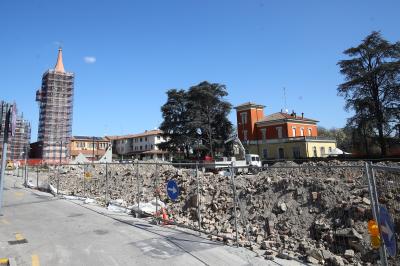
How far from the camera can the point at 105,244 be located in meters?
7.61

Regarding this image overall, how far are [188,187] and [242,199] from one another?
3.80 metres

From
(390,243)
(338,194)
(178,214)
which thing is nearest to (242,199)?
(178,214)

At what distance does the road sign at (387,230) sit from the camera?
14.7 ft

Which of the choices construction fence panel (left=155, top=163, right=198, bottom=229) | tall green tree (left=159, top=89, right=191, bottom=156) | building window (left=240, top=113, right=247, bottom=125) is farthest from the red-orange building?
construction fence panel (left=155, top=163, right=198, bottom=229)

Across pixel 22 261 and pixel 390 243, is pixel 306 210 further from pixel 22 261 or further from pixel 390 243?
pixel 22 261

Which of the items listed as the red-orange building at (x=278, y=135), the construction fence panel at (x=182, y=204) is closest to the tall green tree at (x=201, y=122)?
the red-orange building at (x=278, y=135)

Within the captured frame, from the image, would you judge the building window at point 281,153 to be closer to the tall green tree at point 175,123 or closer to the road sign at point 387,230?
the tall green tree at point 175,123

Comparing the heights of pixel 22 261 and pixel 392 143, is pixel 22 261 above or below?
below

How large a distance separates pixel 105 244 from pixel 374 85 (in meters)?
47.1

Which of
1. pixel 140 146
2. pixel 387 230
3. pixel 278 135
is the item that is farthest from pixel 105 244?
pixel 140 146

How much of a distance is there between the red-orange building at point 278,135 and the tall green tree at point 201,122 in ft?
31.1

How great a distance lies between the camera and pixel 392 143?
42344 mm

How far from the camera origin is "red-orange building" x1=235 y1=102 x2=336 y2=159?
6316 cm

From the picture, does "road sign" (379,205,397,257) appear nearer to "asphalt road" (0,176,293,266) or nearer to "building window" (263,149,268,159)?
"asphalt road" (0,176,293,266)
